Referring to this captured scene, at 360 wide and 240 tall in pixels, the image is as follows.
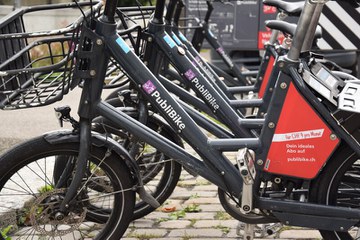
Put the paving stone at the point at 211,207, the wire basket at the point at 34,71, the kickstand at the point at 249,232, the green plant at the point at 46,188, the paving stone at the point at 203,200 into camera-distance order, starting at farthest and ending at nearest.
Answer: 1. the paving stone at the point at 203,200
2. the paving stone at the point at 211,207
3. the kickstand at the point at 249,232
4. the green plant at the point at 46,188
5. the wire basket at the point at 34,71

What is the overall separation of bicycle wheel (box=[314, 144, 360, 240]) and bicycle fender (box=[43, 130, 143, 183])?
920mm

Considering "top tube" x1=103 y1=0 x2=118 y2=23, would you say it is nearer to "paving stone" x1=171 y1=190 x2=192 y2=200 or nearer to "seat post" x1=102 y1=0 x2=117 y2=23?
"seat post" x1=102 y1=0 x2=117 y2=23

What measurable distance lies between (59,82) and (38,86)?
102 mm

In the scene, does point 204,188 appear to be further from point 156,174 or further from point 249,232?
point 249,232

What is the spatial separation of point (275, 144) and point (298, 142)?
0.37ft

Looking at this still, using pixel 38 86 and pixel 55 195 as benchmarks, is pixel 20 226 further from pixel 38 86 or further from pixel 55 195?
pixel 38 86

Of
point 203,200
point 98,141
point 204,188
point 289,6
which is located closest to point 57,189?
point 98,141

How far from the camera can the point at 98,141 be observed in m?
3.44

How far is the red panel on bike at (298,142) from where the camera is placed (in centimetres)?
324

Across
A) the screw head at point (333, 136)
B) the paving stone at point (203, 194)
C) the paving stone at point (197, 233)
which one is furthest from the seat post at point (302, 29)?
the paving stone at point (203, 194)

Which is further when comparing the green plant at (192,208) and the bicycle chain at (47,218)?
the green plant at (192,208)

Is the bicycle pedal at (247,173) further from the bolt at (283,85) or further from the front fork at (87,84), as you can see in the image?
the front fork at (87,84)

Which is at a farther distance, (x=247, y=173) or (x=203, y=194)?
(x=203, y=194)

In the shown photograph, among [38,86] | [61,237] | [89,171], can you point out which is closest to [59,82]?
[38,86]
